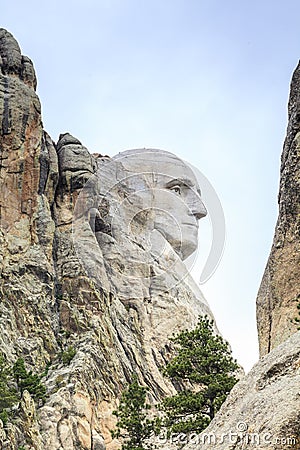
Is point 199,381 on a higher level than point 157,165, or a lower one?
lower

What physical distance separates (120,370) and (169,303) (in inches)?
525

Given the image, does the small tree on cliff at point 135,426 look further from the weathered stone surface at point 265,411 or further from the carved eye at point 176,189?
the carved eye at point 176,189

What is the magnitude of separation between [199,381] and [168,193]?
5401 cm

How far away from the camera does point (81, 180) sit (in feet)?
218

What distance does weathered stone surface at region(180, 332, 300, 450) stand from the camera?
887 centimetres

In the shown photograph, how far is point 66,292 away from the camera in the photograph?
59.7 m

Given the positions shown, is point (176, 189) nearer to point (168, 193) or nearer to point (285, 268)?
point (168, 193)

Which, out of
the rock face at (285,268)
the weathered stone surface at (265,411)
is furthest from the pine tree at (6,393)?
the weathered stone surface at (265,411)

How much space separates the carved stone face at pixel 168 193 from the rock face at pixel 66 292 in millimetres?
4653

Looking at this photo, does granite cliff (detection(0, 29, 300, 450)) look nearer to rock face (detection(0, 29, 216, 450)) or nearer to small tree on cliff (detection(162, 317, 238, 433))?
rock face (detection(0, 29, 216, 450))

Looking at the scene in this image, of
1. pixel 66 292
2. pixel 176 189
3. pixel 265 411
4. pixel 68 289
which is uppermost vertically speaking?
pixel 176 189

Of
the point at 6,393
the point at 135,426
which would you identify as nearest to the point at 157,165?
the point at 6,393

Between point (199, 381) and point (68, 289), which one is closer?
point (199, 381)

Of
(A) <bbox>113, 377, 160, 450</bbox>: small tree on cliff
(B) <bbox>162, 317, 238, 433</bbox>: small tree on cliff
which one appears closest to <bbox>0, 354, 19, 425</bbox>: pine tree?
(A) <bbox>113, 377, 160, 450</bbox>: small tree on cliff
